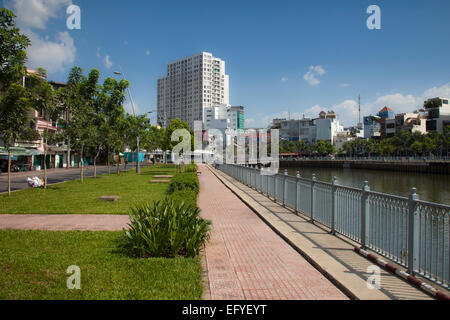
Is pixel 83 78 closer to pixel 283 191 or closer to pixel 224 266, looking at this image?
pixel 283 191

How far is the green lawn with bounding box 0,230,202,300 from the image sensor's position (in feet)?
14.6


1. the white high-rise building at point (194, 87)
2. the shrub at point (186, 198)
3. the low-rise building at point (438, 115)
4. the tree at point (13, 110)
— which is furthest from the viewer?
the white high-rise building at point (194, 87)

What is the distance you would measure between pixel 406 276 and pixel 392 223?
0.94 m

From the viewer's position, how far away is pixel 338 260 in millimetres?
6000

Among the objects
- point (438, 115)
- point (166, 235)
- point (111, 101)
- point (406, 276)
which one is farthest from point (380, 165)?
point (166, 235)

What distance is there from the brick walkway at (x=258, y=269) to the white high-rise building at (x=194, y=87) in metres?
146

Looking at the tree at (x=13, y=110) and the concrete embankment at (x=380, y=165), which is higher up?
the tree at (x=13, y=110)

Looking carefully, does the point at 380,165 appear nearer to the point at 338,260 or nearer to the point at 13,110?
the point at 13,110

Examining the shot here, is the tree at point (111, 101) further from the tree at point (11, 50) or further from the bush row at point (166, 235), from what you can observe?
the bush row at point (166, 235)

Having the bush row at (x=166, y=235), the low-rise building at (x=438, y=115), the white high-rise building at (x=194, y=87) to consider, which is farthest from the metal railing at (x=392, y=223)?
the white high-rise building at (x=194, y=87)

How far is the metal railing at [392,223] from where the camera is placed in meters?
4.69

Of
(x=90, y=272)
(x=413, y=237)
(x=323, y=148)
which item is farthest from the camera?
(x=323, y=148)

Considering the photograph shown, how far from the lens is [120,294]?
440 centimetres
